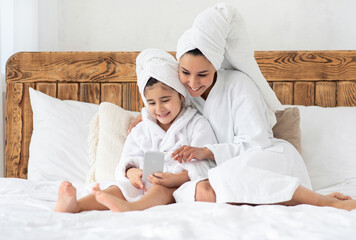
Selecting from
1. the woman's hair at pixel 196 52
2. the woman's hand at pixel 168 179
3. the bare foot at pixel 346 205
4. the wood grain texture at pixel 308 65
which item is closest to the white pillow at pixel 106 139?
the woman's hand at pixel 168 179

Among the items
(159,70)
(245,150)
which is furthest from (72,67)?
(245,150)

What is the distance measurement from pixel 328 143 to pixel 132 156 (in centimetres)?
91

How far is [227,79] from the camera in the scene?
1724 millimetres

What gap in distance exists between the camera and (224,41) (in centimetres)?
163

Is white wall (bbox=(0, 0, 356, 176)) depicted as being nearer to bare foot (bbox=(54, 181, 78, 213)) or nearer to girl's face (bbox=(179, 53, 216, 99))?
girl's face (bbox=(179, 53, 216, 99))

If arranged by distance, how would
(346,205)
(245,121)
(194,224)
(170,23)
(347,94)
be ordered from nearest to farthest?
1. (194,224)
2. (346,205)
3. (245,121)
4. (347,94)
5. (170,23)

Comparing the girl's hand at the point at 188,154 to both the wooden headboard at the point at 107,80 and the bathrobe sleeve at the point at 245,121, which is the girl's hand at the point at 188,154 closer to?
the bathrobe sleeve at the point at 245,121

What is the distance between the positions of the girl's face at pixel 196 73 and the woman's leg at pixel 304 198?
15.7 inches

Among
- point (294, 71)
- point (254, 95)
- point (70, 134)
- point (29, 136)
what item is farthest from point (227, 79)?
point (29, 136)

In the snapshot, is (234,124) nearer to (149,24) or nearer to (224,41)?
(224,41)

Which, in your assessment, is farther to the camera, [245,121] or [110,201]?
[245,121]

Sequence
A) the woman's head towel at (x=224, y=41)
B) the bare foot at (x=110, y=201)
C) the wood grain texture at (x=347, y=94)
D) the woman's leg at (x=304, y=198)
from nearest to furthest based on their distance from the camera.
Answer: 1. the bare foot at (x=110, y=201)
2. the woman's leg at (x=304, y=198)
3. the woman's head towel at (x=224, y=41)
4. the wood grain texture at (x=347, y=94)

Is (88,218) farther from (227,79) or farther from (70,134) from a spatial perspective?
(70,134)

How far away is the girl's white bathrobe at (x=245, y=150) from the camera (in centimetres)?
135
